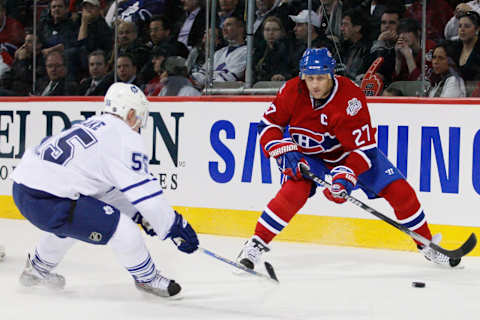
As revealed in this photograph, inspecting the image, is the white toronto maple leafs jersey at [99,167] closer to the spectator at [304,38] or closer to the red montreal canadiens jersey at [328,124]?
the red montreal canadiens jersey at [328,124]

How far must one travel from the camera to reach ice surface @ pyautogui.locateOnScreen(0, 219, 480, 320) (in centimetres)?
299

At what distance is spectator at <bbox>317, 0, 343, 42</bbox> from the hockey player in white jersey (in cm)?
227

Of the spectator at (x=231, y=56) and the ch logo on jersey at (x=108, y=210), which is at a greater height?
the spectator at (x=231, y=56)

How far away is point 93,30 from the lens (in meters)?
6.10

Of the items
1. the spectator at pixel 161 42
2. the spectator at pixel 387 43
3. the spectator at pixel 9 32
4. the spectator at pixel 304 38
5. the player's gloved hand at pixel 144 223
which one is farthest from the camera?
the spectator at pixel 9 32

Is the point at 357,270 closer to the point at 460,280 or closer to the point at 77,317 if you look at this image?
the point at 460,280

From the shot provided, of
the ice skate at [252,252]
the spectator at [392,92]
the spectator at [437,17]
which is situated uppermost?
the spectator at [437,17]

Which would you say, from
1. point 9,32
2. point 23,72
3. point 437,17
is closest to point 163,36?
point 23,72

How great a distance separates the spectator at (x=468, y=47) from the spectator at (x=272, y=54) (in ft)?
3.77

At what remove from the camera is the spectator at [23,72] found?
621 cm

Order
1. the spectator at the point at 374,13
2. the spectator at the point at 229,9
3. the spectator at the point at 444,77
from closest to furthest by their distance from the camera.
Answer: the spectator at the point at 444,77, the spectator at the point at 374,13, the spectator at the point at 229,9

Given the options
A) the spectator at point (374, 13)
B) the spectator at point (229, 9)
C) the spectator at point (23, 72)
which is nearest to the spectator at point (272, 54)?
the spectator at point (229, 9)

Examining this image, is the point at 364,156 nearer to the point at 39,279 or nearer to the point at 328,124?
the point at 328,124

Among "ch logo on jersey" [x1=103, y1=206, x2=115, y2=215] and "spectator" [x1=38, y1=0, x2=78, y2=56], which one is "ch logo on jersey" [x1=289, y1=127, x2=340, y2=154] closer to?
"ch logo on jersey" [x1=103, y1=206, x2=115, y2=215]
